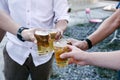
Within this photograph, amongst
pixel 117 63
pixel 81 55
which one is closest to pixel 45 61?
pixel 81 55

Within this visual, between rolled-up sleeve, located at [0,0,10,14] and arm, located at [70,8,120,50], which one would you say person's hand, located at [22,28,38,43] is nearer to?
rolled-up sleeve, located at [0,0,10,14]

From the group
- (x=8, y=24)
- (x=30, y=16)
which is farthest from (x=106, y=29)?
(x=8, y=24)

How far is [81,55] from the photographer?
1353 millimetres

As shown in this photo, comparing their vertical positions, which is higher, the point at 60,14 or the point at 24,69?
the point at 60,14

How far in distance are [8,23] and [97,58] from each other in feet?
2.35

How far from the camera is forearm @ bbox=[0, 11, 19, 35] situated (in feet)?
5.52

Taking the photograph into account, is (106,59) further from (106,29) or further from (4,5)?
(4,5)

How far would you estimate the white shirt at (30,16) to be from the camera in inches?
69.4

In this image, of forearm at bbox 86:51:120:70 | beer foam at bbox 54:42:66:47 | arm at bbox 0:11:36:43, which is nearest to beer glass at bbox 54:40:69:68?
beer foam at bbox 54:42:66:47

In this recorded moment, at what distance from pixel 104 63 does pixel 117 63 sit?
0.24 feet

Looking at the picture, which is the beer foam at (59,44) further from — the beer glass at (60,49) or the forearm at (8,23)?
the forearm at (8,23)

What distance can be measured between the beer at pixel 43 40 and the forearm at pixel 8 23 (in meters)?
0.23

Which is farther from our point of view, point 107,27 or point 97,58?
point 107,27

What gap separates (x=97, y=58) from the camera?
1330mm
